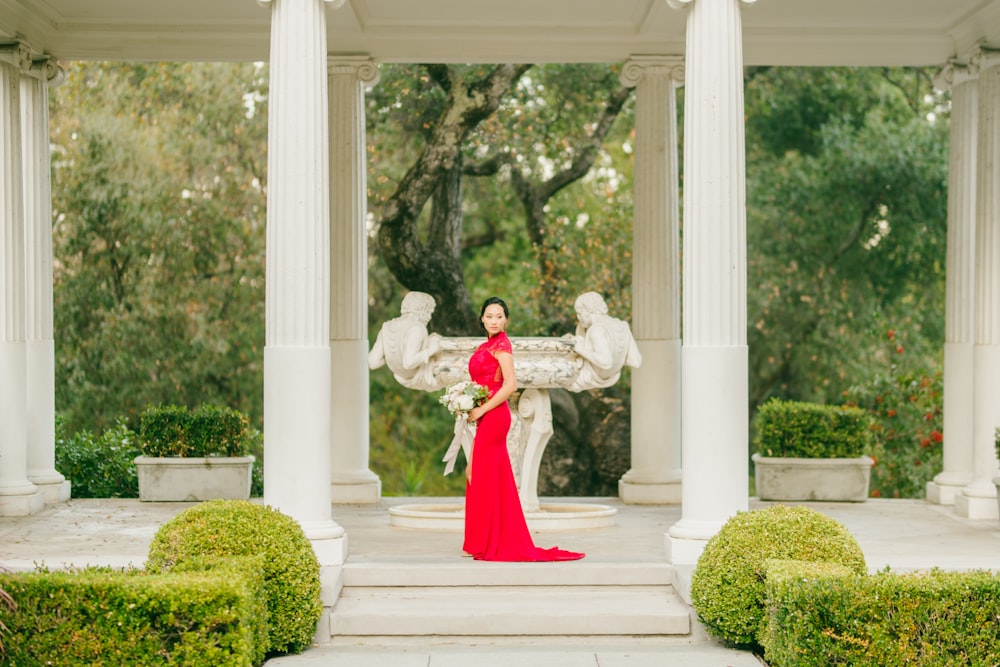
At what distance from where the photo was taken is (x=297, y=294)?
11008 mm

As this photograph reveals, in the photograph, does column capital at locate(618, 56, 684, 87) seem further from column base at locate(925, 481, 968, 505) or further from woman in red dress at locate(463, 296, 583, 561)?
column base at locate(925, 481, 968, 505)

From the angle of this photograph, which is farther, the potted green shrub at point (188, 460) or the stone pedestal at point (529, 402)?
the potted green shrub at point (188, 460)

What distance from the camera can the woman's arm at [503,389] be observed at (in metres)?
12.2

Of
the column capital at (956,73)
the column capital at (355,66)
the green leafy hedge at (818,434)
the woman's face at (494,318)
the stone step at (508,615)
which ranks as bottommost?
the stone step at (508,615)

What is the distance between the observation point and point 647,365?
52.5ft

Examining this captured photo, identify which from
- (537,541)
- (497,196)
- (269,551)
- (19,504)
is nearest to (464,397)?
(537,541)

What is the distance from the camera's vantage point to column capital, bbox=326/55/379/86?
15.6 m

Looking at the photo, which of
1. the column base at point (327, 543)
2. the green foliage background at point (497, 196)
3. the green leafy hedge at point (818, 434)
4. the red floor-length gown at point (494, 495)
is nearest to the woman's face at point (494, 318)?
the red floor-length gown at point (494, 495)

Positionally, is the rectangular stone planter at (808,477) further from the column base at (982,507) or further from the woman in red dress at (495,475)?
the woman in red dress at (495,475)

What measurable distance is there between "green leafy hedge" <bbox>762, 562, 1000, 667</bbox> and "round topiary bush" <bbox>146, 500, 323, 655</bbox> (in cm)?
348

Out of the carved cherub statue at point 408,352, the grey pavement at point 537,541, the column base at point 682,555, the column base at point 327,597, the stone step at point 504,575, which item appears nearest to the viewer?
the grey pavement at point 537,541

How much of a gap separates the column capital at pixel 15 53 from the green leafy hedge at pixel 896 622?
408 inches

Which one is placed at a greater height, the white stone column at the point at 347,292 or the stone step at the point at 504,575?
the white stone column at the point at 347,292

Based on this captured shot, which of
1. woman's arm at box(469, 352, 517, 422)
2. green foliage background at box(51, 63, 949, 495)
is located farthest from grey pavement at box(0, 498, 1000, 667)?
green foliage background at box(51, 63, 949, 495)
